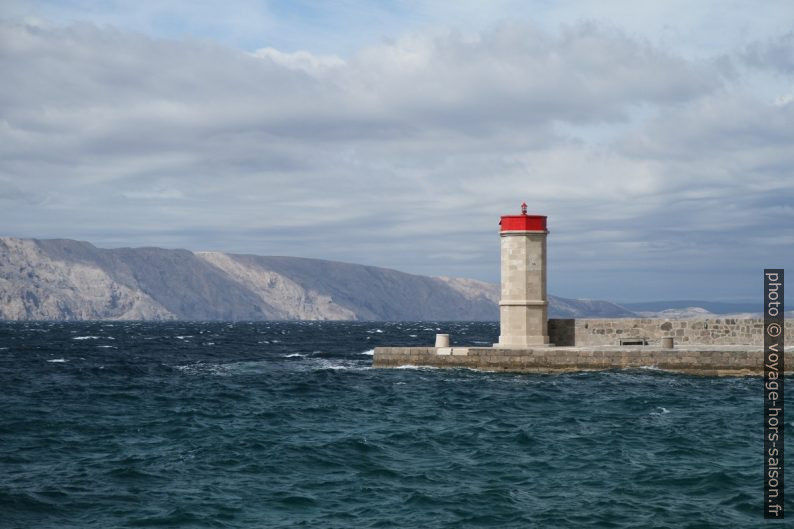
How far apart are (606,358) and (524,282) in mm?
4615

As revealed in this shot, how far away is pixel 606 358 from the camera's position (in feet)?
113

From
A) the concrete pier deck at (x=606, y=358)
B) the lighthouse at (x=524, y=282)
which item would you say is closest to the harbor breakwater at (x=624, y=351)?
the concrete pier deck at (x=606, y=358)

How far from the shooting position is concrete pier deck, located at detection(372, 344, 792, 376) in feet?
108

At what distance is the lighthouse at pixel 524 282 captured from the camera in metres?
37.2

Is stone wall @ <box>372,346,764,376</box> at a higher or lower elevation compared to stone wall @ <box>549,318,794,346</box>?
lower

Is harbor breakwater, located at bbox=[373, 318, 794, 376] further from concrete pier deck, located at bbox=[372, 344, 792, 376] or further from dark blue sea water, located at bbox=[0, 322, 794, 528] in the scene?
dark blue sea water, located at bbox=[0, 322, 794, 528]

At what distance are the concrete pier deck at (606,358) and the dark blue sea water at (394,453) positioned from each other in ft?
3.00

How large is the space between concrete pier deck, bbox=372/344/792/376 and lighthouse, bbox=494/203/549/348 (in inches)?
42.0

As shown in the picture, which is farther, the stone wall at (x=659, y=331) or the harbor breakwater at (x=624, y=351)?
the stone wall at (x=659, y=331)

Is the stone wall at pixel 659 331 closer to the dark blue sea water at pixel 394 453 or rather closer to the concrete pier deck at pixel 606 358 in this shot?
the concrete pier deck at pixel 606 358

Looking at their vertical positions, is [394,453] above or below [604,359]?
below

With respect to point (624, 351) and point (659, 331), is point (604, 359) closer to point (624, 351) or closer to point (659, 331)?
point (624, 351)

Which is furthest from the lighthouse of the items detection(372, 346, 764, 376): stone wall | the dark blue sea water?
the dark blue sea water

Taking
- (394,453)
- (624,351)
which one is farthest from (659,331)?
(394,453)
